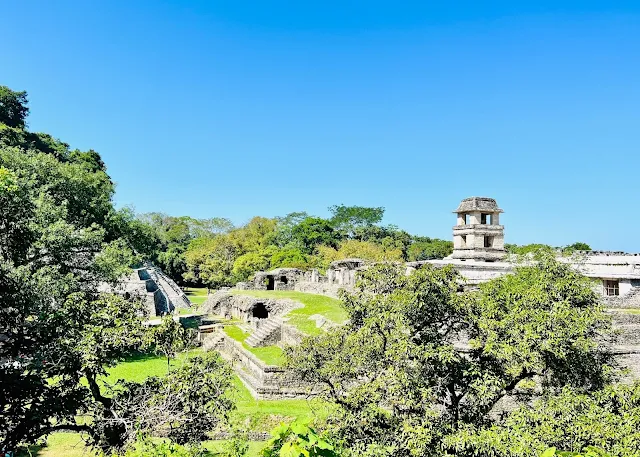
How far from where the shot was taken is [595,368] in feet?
27.1

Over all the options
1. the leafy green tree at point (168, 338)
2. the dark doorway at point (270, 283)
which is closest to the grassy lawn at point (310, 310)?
the dark doorway at point (270, 283)

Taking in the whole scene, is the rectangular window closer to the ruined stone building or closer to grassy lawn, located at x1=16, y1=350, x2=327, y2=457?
the ruined stone building

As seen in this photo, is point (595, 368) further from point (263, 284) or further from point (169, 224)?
point (169, 224)

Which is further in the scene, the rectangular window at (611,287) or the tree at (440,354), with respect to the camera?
the rectangular window at (611,287)

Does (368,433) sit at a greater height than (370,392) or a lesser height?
lesser

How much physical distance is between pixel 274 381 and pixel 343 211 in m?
46.2

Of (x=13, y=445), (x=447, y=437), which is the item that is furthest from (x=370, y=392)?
(x=13, y=445)

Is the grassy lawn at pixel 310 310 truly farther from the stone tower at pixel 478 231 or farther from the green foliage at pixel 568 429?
the green foliage at pixel 568 429

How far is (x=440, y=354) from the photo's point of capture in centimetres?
773

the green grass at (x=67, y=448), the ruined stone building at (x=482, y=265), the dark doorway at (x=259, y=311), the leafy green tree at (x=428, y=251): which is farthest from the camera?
the leafy green tree at (x=428, y=251)

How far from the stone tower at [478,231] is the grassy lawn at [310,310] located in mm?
6275

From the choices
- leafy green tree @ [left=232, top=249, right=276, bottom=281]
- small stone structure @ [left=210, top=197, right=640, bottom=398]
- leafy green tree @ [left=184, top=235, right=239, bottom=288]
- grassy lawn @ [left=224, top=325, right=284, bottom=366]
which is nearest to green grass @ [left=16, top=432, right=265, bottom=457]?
small stone structure @ [left=210, top=197, right=640, bottom=398]

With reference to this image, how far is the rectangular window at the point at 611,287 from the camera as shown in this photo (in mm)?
15117

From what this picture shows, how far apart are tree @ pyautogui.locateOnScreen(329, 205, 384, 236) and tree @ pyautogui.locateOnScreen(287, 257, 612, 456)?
4928 cm
